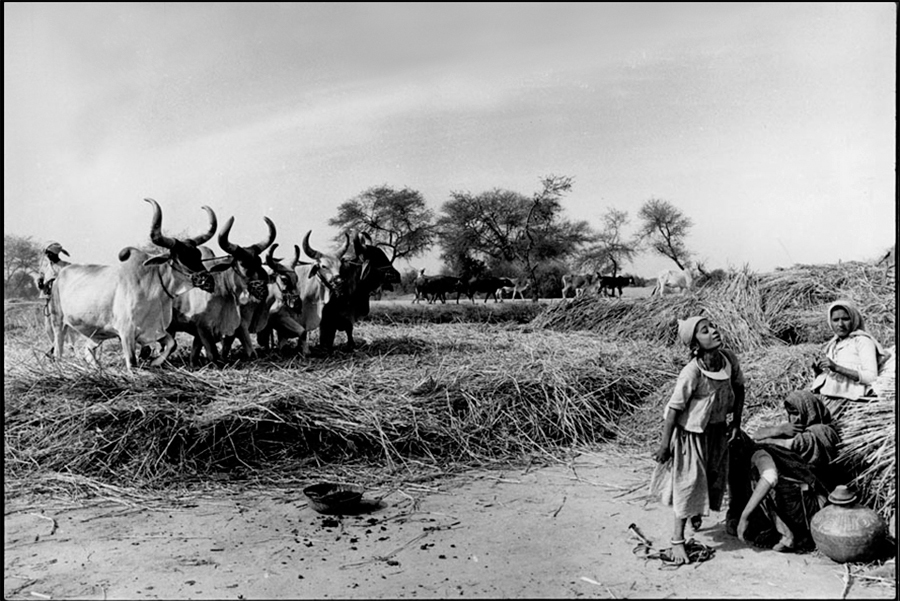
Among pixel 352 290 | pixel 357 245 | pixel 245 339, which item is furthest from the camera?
pixel 357 245

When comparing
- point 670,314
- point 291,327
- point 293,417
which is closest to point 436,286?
point 670,314

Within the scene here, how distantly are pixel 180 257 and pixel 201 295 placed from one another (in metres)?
0.57

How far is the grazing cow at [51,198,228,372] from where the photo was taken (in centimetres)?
734

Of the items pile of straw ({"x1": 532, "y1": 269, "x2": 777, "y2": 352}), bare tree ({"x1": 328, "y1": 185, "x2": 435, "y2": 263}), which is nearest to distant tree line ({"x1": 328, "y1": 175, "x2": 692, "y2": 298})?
bare tree ({"x1": 328, "y1": 185, "x2": 435, "y2": 263})

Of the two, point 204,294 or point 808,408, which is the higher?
point 204,294

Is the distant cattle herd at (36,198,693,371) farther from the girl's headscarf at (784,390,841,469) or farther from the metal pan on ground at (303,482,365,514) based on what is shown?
A: the girl's headscarf at (784,390,841,469)

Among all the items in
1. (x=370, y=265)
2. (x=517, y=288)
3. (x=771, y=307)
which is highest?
(x=370, y=265)

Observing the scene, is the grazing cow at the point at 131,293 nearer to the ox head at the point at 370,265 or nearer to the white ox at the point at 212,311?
the white ox at the point at 212,311

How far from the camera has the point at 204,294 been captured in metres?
8.20

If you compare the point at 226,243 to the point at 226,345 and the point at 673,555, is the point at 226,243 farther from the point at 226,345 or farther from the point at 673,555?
the point at 673,555

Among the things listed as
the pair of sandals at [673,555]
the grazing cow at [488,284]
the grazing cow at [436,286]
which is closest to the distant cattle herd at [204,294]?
the pair of sandals at [673,555]

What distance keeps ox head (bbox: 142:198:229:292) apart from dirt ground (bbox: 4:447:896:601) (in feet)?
11.3

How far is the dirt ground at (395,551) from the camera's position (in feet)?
11.4

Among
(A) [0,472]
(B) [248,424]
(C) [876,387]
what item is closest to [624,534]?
(C) [876,387]
